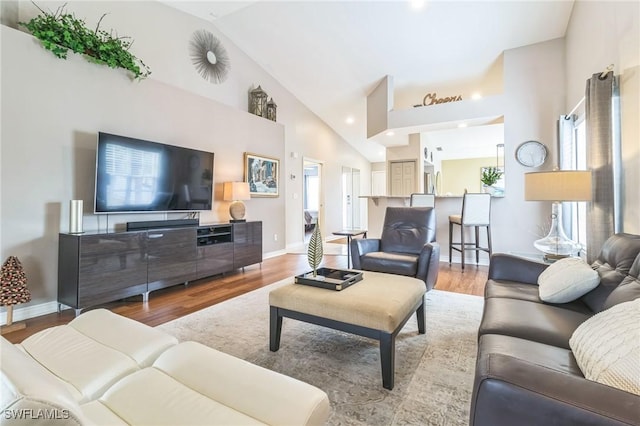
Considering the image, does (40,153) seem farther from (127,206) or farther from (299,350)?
(299,350)

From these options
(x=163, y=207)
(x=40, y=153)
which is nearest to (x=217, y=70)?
(x=163, y=207)

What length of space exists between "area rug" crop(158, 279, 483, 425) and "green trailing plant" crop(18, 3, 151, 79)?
2777 mm

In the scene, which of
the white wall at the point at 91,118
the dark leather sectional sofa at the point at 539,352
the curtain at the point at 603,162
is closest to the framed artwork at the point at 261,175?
the white wall at the point at 91,118

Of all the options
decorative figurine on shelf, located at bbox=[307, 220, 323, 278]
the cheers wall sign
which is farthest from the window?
decorative figurine on shelf, located at bbox=[307, 220, 323, 278]

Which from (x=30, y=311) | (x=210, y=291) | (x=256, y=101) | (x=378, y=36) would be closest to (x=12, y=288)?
(x=30, y=311)

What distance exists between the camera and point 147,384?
1.00 meters

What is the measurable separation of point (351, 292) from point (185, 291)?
7.82ft

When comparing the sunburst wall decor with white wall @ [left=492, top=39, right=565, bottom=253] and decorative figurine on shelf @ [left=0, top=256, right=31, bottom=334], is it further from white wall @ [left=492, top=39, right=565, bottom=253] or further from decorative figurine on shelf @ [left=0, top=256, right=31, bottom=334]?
white wall @ [left=492, top=39, right=565, bottom=253]

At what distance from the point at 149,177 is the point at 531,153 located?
5.17 m

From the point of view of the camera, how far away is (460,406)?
59.3 inches

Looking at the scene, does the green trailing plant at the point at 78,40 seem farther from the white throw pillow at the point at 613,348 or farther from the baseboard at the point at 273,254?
the white throw pillow at the point at 613,348

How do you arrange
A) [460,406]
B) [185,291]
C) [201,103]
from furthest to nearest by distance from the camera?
1. [201,103]
2. [185,291]
3. [460,406]

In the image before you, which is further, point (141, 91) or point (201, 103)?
point (201, 103)

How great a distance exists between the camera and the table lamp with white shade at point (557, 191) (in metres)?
2.48
